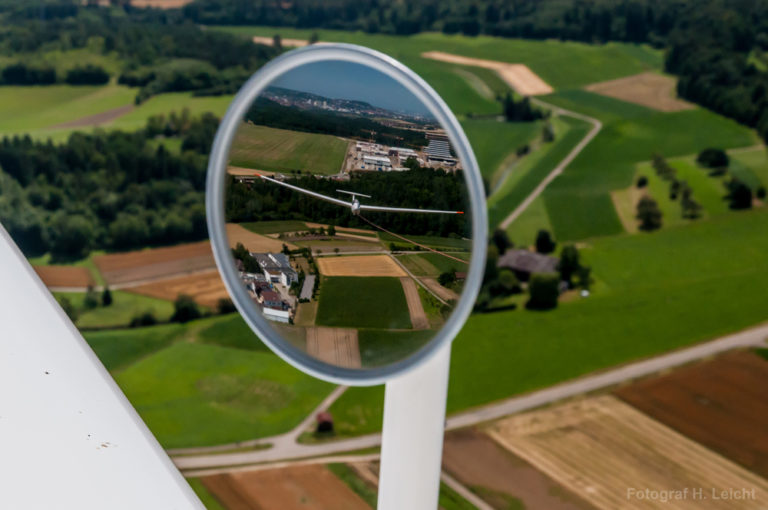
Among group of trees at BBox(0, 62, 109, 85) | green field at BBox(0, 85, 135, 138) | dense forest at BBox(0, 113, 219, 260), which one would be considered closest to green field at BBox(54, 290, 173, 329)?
dense forest at BBox(0, 113, 219, 260)

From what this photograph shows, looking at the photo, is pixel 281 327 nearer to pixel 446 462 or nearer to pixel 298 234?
pixel 298 234

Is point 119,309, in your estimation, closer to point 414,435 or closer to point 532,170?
point 532,170

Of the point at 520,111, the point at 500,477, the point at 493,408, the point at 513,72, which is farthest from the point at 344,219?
the point at 513,72

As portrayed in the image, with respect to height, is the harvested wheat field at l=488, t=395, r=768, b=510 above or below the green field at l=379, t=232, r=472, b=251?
below

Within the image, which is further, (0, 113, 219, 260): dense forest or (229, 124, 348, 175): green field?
(0, 113, 219, 260): dense forest

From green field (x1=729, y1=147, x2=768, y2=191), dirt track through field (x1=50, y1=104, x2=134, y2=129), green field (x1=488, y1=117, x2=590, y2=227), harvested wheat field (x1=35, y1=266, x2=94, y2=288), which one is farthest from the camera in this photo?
dirt track through field (x1=50, y1=104, x2=134, y2=129)

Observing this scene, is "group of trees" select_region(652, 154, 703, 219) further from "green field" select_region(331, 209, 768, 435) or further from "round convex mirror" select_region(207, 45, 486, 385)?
"round convex mirror" select_region(207, 45, 486, 385)
